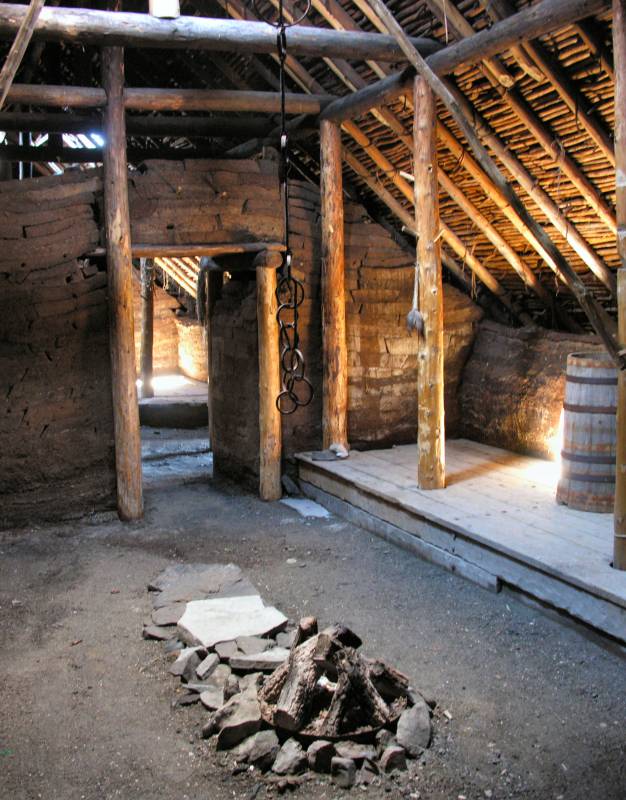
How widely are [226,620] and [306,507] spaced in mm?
2319

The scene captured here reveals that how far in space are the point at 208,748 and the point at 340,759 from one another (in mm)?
542

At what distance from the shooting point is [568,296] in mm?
6461

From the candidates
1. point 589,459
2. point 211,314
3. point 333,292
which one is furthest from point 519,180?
point 211,314

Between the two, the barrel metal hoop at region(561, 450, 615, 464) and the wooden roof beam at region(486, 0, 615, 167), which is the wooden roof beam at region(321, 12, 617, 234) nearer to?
the wooden roof beam at region(486, 0, 615, 167)

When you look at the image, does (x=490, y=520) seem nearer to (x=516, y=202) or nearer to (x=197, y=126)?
(x=516, y=202)

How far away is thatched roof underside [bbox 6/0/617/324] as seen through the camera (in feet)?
15.1

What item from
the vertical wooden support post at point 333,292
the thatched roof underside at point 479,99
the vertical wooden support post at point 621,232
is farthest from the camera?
the vertical wooden support post at point 333,292

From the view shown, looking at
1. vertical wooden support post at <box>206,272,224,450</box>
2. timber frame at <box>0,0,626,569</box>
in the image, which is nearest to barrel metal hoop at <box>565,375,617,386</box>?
timber frame at <box>0,0,626,569</box>

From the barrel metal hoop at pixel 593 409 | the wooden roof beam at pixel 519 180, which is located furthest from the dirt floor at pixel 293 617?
the wooden roof beam at pixel 519 180

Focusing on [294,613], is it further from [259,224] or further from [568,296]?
[568,296]

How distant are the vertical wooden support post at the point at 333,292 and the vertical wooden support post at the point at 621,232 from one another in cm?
287

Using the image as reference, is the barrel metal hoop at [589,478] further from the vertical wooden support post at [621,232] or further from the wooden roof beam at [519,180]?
the wooden roof beam at [519,180]

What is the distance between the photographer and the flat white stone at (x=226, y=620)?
3816 mm

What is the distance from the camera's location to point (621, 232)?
11.7ft
